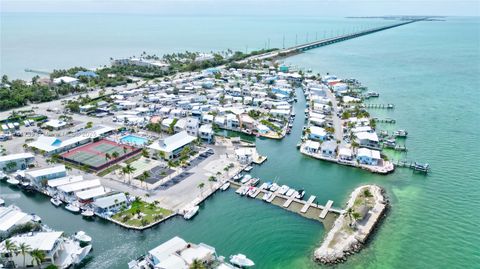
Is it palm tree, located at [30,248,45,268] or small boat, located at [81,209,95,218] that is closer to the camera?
palm tree, located at [30,248,45,268]

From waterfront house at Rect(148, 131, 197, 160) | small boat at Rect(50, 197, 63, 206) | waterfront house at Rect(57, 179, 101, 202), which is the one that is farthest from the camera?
waterfront house at Rect(148, 131, 197, 160)

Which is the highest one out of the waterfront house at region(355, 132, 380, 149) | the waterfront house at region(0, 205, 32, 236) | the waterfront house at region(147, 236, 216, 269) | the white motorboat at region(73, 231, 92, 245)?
the waterfront house at region(355, 132, 380, 149)

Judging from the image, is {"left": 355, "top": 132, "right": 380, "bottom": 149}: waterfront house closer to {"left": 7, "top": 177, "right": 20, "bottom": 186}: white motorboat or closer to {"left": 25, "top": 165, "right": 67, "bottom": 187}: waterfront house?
{"left": 25, "top": 165, "right": 67, "bottom": 187}: waterfront house

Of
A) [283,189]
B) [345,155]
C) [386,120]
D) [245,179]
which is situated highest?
[386,120]

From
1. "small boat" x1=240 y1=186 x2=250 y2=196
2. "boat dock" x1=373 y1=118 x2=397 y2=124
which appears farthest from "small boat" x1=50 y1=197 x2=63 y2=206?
"boat dock" x1=373 y1=118 x2=397 y2=124

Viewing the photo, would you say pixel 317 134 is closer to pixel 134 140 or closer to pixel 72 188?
pixel 134 140

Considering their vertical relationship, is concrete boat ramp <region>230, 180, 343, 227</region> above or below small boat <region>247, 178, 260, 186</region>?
below

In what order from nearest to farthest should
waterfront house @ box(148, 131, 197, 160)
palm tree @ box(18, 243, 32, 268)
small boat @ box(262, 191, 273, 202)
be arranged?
palm tree @ box(18, 243, 32, 268)
small boat @ box(262, 191, 273, 202)
waterfront house @ box(148, 131, 197, 160)

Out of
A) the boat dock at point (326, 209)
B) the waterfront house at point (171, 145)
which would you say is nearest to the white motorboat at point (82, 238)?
the waterfront house at point (171, 145)

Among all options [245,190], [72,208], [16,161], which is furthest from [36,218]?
[245,190]
